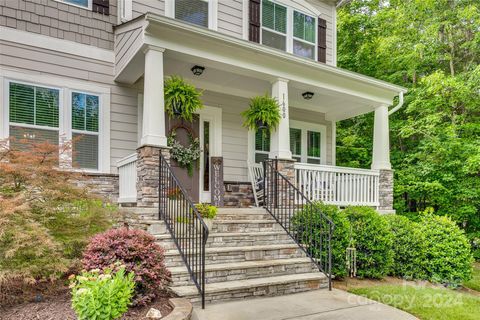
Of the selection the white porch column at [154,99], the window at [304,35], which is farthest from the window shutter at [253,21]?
the white porch column at [154,99]

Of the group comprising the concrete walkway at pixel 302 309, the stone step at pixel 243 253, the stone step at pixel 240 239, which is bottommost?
the concrete walkway at pixel 302 309

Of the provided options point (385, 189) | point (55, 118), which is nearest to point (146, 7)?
point (55, 118)

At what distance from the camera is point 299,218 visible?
6.18m

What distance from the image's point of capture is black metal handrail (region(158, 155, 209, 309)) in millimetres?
4391

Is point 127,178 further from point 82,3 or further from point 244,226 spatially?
point 82,3

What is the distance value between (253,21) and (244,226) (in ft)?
17.3

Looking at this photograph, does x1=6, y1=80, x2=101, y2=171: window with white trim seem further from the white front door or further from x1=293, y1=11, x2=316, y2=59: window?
x1=293, y1=11, x2=316, y2=59: window

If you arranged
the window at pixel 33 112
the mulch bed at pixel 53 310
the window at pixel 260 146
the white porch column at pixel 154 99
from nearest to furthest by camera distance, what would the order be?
the mulch bed at pixel 53 310 → the white porch column at pixel 154 99 → the window at pixel 33 112 → the window at pixel 260 146

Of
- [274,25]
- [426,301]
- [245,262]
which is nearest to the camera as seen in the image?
[426,301]

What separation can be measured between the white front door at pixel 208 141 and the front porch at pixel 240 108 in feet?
0.08

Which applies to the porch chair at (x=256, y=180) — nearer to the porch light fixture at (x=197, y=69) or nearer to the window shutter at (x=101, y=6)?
the porch light fixture at (x=197, y=69)

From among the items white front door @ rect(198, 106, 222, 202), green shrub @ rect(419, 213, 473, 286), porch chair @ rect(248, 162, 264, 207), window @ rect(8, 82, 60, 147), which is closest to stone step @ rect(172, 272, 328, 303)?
porch chair @ rect(248, 162, 264, 207)

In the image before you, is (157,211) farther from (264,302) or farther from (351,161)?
(351,161)

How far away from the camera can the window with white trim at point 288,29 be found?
8820mm
